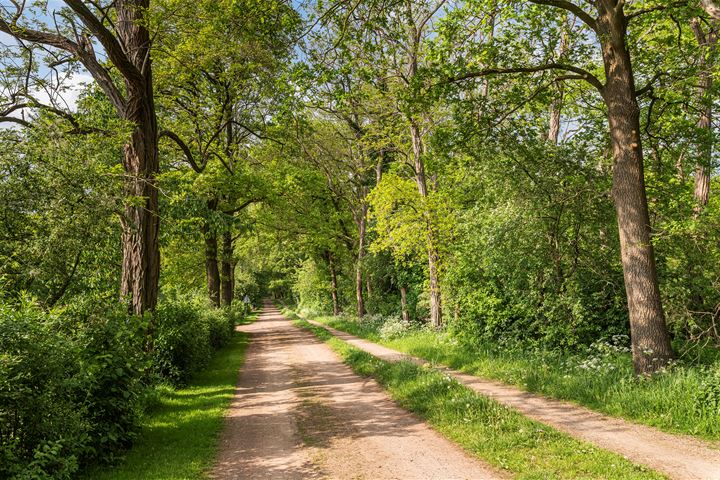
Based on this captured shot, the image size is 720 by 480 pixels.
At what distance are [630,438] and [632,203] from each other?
446 cm

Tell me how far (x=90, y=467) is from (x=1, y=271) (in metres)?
3.88

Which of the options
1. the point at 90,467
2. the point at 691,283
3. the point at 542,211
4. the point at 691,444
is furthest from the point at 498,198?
the point at 90,467

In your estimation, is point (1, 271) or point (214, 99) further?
point (214, 99)

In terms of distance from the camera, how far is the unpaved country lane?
5.89 meters

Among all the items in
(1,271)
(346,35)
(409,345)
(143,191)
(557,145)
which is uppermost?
(346,35)

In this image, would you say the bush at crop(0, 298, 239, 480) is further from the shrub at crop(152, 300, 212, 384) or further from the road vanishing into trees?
the shrub at crop(152, 300, 212, 384)

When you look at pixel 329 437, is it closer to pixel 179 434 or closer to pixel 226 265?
pixel 179 434

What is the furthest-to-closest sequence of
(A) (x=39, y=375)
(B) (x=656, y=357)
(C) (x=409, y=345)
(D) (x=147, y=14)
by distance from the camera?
(C) (x=409, y=345)
(D) (x=147, y=14)
(B) (x=656, y=357)
(A) (x=39, y=375)

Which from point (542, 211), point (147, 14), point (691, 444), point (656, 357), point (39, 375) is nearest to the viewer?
point (39, 375)

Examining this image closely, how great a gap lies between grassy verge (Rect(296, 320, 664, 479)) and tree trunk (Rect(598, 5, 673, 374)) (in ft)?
10.2

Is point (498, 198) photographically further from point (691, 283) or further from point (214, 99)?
point (214, 99)

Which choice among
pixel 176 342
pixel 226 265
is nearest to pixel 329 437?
pixel 176 342

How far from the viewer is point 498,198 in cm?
1276

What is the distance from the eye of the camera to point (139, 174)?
9625 millimetres
